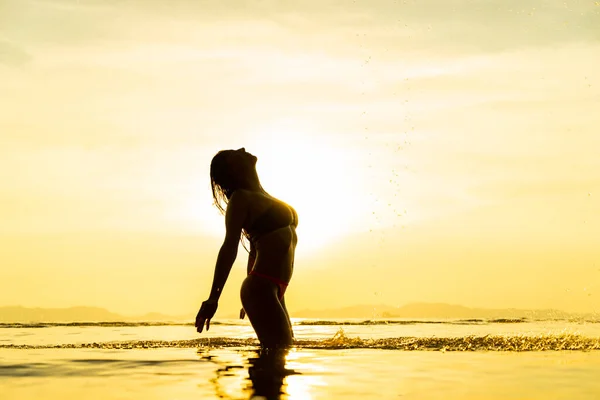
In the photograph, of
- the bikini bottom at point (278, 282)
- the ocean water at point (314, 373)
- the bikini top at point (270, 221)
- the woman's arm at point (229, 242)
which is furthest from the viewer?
the bikini top at point (270, 221)

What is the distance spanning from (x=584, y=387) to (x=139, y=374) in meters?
4.16

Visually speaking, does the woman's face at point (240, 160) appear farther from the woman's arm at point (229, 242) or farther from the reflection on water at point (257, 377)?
the reflection on water at point (257, 377)

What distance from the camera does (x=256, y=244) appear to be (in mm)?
9039

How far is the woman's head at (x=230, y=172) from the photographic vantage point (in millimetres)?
9203

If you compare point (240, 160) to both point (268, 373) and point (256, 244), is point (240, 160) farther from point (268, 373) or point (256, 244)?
point (268, 373)

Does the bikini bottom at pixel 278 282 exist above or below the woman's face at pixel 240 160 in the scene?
below

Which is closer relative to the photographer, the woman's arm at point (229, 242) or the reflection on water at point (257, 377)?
the reflection on water at point (257, 377)

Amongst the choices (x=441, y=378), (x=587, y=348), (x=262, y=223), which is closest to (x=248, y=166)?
(x=262, y=223)

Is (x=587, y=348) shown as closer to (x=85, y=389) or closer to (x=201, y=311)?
(x=201, y=311)

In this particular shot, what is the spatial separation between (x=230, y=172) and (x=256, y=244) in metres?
0.99

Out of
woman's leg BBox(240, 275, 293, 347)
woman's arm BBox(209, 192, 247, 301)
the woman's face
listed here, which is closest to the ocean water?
woman's leg BBox(240, 275, 293, 347)

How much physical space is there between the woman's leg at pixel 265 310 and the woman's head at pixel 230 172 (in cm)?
120

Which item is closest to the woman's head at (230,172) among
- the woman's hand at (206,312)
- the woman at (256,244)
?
the woman at (256,244)

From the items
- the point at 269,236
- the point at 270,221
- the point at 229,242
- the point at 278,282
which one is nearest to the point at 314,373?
the point at 278,282
